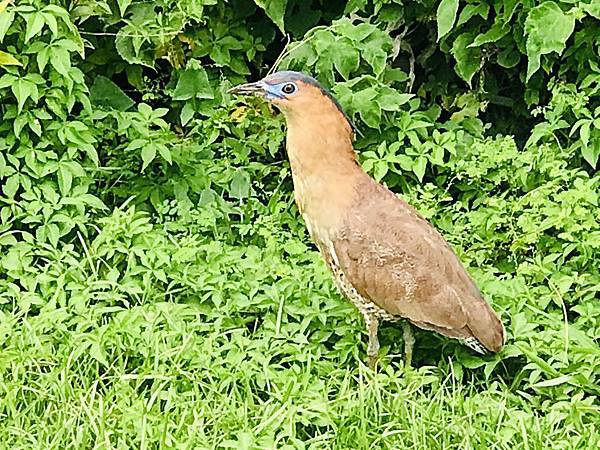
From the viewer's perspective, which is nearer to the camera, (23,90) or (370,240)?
(370,240)

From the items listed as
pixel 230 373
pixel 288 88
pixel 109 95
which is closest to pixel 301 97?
pixel 288 88

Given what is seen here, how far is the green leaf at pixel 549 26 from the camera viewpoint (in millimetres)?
5534

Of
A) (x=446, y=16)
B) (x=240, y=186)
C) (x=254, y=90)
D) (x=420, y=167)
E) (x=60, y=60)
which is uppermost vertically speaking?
(x=254, y=90)

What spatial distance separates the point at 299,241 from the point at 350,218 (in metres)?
1.05

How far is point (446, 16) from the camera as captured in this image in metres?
5.86

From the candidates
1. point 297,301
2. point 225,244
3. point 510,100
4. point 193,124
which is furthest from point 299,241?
point 510,100

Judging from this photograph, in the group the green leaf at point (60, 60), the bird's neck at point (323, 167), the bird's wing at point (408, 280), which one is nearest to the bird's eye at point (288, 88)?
the bird's neck at point (323, 167)

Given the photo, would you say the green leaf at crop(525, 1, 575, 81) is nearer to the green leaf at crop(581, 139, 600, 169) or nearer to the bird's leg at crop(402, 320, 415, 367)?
the green leaf at crop(581, 139, 600, 169)

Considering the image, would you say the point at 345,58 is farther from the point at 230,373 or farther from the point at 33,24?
the point at 230,373

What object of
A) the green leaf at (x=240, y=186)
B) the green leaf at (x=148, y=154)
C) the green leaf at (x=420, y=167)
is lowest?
the green leaf at (x=240, y=186)

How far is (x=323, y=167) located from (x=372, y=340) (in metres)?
0.71

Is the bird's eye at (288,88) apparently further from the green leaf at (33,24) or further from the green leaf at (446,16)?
the green leaf at (446,16)

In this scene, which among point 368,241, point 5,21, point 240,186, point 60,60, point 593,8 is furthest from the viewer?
point 240,186

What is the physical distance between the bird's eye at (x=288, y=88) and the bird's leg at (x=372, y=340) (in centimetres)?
93
